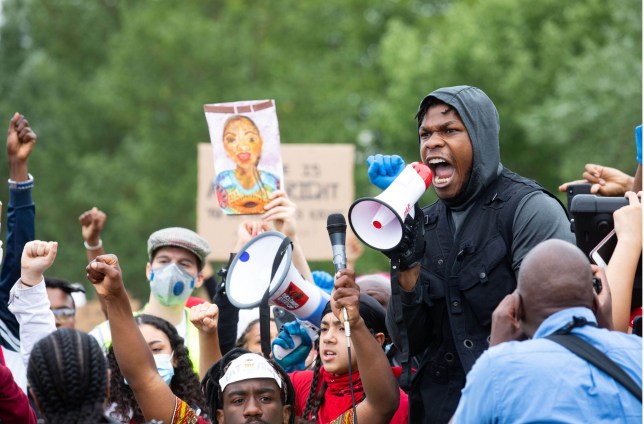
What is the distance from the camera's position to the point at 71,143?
26.0 meters

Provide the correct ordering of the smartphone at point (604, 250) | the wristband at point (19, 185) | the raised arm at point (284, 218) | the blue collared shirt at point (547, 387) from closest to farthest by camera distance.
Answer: the blue collared shirt at point (547, 387) → the smartphone at point (604, 250) → the wristband at point (19, 185) → the raised arm at point (284, 218)

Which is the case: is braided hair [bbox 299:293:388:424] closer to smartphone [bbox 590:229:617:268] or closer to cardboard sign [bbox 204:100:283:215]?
cardboard sign [bbox 204:100:283:215]

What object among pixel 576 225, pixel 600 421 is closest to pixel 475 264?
pixel 576 225

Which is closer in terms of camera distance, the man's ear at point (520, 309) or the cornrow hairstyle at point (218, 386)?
the man's ear at point (520, 309)

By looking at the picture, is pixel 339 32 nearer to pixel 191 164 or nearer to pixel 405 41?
pixel 405 41

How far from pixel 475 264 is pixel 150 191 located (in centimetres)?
1857

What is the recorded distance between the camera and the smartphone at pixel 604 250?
5.41m

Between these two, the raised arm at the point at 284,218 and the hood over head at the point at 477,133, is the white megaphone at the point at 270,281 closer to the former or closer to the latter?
the raised arm at the point at 284,218

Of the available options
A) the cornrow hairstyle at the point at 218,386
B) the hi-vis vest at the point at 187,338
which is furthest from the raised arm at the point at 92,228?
the cornrow hairstyle at the point at 218,386

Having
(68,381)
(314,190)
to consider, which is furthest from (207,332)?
(314,190)

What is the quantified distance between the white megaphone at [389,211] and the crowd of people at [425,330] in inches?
2.2

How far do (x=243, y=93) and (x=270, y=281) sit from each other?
17939 millimetres

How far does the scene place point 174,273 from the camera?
7648mm

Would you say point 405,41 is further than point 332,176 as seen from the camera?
Yes
